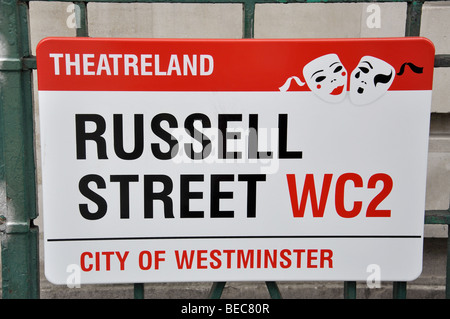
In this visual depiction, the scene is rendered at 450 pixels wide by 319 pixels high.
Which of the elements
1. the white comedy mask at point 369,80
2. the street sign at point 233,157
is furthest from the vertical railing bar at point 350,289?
the white comedy mask at point 369,80

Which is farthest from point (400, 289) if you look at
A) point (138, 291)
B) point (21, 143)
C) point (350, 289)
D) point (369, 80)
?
point (21, 143)

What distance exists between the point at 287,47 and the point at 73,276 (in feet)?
3.29

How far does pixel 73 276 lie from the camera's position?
1585 millimetres

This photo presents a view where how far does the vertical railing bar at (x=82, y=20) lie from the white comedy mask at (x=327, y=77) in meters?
0.70

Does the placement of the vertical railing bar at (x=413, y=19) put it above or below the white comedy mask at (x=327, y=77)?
above

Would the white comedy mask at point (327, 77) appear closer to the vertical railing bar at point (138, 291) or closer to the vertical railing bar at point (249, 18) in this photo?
the vertical railing bar at point (249, 18)

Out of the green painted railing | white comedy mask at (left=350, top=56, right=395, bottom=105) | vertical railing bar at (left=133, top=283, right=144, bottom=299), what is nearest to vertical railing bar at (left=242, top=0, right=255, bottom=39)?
the green painted railing

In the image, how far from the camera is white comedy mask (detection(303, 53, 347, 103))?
4.92 ft

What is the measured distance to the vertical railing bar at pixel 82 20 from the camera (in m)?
1.52

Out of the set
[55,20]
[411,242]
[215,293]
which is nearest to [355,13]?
[55,20]

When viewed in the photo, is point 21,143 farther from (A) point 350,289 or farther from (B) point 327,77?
(A) point 350,289

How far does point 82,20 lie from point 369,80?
3.02 ft
